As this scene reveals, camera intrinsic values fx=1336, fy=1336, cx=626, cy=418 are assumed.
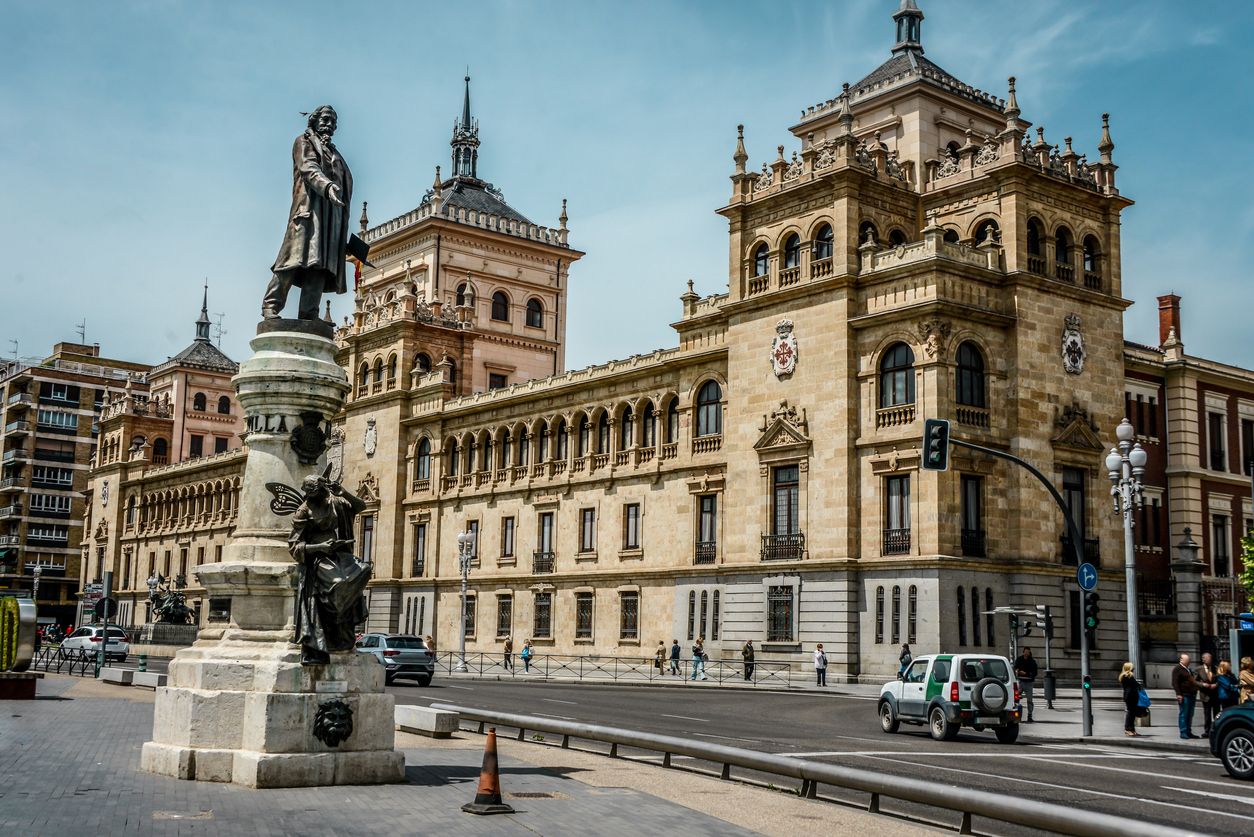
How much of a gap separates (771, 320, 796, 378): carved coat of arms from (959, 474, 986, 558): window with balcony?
23.8 feet

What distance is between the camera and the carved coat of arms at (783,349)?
150 ft

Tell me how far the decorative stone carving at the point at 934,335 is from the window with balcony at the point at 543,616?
71.8 feet

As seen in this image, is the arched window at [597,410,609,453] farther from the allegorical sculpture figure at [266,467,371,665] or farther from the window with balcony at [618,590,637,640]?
the allegorical sculpture figure at [266,467,371,665]

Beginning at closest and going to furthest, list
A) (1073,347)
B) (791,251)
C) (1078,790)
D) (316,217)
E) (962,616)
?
1. (316,217)
2. (1078,790)
3. (962,616)
4. (1073,347)
5. (791,251)

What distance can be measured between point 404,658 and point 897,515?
52.0 feet

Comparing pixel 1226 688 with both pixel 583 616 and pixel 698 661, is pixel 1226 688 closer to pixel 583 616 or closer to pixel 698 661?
pixel 698 661

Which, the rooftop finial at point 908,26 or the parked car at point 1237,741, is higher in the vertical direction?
the rooftop finial at point 908,26

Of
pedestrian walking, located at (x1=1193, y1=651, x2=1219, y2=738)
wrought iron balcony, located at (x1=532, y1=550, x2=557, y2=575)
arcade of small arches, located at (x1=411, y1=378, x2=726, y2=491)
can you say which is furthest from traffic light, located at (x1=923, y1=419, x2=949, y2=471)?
wrought iron balcony, located at (x1=532, y1=550, x2=557, y2=575)

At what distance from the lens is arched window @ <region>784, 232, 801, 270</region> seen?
46.7 m

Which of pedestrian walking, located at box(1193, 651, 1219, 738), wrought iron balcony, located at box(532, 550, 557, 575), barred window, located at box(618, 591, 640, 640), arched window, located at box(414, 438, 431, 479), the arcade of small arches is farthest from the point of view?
arched window, located at box(414, 438, 431, 479)

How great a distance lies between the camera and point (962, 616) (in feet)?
133

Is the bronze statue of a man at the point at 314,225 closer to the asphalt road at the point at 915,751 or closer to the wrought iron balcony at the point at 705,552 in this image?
the asphalt road at the point at 915,751

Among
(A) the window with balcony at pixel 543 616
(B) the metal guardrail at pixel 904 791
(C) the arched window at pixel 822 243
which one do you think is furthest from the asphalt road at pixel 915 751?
(A) the window with balcony at pixel 543 616

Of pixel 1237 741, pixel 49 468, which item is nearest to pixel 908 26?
pixel 1237 741
